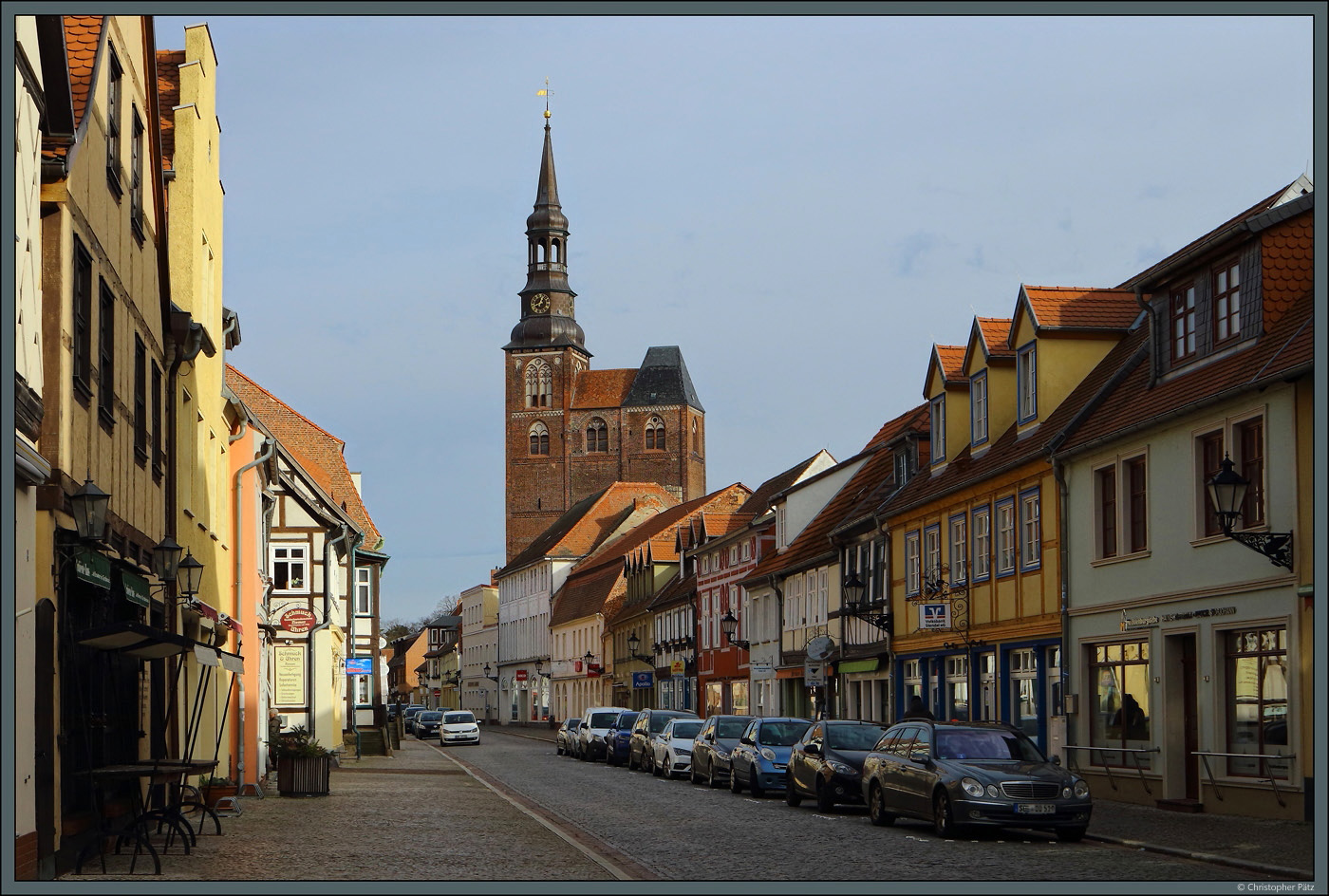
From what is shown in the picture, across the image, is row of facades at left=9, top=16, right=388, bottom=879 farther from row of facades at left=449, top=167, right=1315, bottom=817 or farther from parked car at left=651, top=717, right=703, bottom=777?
row of facades at left=449, top=167, right=1315, bottom=817

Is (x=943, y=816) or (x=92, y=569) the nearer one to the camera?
(x=92, y=569)

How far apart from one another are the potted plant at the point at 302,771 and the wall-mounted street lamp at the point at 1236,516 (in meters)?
16.0

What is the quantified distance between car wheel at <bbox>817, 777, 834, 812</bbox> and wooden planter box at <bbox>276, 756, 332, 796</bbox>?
28.5 ft

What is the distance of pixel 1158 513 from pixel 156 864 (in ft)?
49.3

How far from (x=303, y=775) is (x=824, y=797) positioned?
9214 millimetres

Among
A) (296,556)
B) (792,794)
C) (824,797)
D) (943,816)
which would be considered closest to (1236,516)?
(943,816)

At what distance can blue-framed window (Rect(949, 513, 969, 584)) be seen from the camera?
33.4 m

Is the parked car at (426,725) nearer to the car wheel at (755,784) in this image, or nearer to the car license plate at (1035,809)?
the car wheel at (755,784)

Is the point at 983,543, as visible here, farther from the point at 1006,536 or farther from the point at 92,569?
the point at 92,569

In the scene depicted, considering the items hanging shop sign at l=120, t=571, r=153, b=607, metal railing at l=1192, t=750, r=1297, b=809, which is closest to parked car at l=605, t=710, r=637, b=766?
metal railing at l=1192, t=750, r=1297, b=809

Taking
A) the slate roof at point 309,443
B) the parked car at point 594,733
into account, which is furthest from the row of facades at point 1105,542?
the slate roof at point 309,443

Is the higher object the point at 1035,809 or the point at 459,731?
the point at 1035,809

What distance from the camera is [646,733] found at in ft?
145

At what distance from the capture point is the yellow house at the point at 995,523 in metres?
29.7
